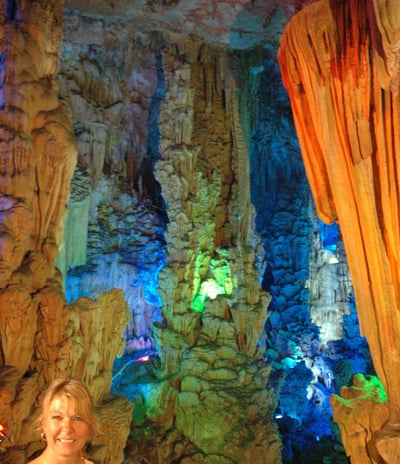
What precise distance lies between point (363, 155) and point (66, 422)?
95.8 inches

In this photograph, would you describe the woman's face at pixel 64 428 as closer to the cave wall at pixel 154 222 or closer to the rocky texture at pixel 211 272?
the cave wall at pixel 154 222

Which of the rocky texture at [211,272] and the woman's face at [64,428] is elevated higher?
the rocky texture at [211,272]

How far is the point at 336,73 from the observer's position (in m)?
3.35

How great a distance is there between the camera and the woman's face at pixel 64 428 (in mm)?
1687

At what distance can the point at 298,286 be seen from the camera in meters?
11.8

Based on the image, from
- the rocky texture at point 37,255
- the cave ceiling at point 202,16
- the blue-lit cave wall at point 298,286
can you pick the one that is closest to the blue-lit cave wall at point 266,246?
the blue-lit cave wall at point 298,286

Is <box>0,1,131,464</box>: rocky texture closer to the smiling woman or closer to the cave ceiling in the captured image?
the smiling woman

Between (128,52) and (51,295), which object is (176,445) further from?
(128,52)

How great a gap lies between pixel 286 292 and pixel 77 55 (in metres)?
6.70

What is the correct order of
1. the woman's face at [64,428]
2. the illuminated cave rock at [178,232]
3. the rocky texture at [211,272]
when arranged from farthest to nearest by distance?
the rocky texture at [211,272] → the illuminated cave rock at [178,232] → the woman's face at [64,428]

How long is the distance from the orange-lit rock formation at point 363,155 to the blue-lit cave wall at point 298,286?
24.9ft

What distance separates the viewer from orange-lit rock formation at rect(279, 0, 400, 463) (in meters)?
3.16

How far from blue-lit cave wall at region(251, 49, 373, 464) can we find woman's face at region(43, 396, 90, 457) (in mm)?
9344

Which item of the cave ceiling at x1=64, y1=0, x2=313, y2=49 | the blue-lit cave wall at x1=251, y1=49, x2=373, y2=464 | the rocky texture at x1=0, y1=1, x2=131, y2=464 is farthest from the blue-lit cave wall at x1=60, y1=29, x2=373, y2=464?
the rocky texture at x1=0, y1=1, x2=131, y2=464
